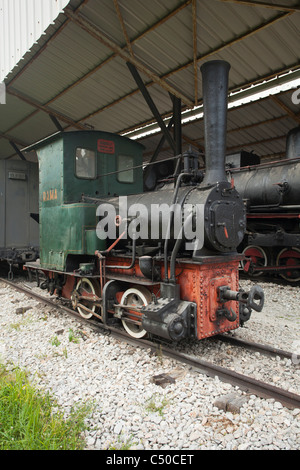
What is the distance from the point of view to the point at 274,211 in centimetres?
799

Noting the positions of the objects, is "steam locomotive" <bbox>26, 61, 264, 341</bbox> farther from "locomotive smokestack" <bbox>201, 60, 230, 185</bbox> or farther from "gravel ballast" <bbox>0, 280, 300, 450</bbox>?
"gravel ballast" <bbox>0, 280, 300, 450</bbox>

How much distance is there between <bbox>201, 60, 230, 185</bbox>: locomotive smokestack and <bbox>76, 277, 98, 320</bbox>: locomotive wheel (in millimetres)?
2544

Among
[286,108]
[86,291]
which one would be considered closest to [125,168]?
[86,291]

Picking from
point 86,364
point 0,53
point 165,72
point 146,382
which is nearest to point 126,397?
point 146,382

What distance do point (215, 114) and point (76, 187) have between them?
267 centimetres

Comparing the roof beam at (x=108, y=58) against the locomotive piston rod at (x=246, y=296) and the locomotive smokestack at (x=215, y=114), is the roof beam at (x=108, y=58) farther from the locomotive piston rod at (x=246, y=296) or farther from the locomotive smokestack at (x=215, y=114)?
the locomotive piston rod at (x=246, y=296)

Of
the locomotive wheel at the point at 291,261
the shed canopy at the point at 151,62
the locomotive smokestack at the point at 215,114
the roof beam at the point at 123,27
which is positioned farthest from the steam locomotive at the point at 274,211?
the roof beam at the point at 123,27

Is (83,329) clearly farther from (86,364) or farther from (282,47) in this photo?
(282,47)

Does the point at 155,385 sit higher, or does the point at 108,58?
the point at 108,58

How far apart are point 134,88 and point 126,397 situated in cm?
886

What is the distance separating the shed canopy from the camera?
665cm

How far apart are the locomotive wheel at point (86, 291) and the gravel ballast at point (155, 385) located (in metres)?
0.31

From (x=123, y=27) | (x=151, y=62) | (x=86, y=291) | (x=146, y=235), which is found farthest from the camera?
(x=151, y=62)

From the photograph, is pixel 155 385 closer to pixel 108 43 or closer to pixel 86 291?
pixel 86 291
